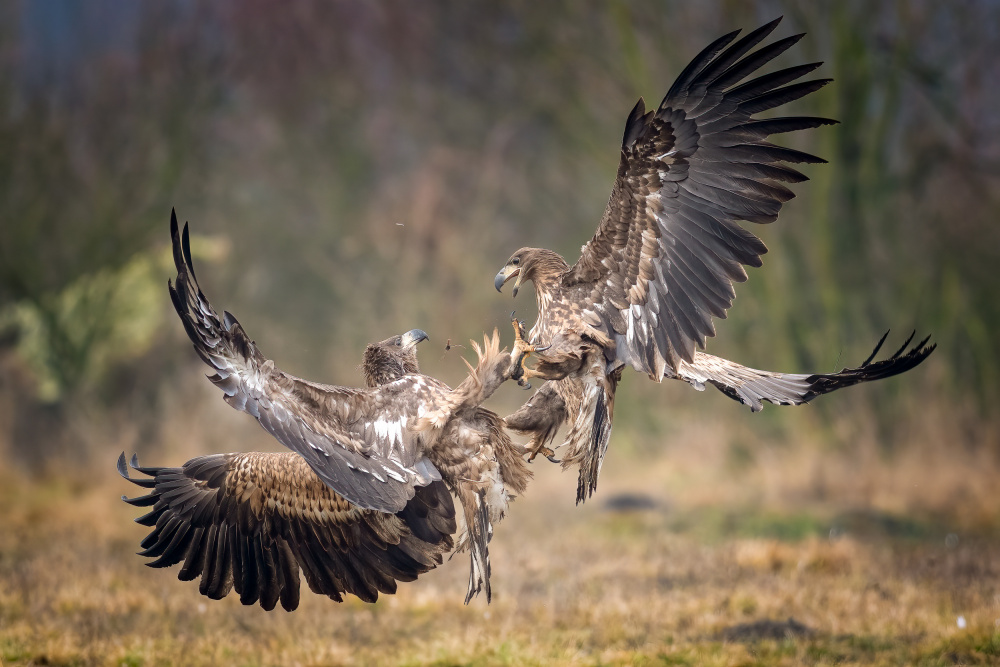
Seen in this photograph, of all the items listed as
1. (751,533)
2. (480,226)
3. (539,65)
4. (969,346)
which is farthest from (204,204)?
(969,346)

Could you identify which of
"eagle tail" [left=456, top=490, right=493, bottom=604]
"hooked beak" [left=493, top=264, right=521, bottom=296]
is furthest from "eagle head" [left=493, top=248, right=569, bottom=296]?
"eagle tail" [left=456, top=490, right=493, bottom=604]

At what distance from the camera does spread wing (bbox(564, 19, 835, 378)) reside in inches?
156

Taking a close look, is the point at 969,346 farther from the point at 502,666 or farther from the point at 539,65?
the point at 502,666

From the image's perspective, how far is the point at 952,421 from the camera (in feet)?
31.1

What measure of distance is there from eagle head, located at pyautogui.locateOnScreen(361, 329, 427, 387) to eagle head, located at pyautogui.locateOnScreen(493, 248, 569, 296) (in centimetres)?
52

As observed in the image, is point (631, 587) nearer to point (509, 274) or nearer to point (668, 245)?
point (509, 274)

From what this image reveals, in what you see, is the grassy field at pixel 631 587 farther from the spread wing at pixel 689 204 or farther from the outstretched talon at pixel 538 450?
the spread wing at pixel 689 204

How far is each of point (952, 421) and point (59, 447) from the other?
8966 millimetres

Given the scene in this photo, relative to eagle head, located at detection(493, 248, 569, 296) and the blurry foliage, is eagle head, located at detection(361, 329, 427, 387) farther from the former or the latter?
the blurry foliage

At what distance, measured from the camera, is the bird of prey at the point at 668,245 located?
3.98 m

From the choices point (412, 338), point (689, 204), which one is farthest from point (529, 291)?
point (689, 204)

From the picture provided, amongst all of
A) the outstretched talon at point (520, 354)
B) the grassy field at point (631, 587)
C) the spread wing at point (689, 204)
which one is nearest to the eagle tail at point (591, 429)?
the spread wing at point (689, 204)

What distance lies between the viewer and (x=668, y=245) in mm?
4230

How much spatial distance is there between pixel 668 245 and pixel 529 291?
8.39 m
